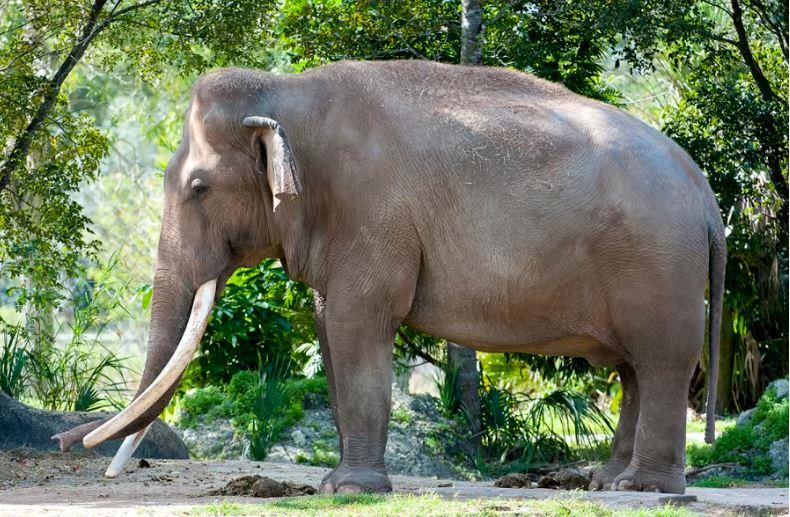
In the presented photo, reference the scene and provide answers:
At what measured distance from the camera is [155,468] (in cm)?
909

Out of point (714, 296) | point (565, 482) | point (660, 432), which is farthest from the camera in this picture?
point (565, 482)

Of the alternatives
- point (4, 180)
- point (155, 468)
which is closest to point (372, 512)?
point (155, 468)

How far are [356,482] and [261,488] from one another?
1.83ft

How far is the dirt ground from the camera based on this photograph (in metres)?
6.86

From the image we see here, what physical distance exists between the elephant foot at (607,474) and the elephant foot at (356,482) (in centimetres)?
143

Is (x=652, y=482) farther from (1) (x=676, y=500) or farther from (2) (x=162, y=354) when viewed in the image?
(2) (x=162, y=354)

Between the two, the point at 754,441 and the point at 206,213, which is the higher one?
the point at 206,213

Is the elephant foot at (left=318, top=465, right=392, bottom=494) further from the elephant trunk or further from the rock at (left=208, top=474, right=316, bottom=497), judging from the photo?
→ the elephant trunk

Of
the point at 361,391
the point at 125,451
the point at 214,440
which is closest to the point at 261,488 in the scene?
the point at 361,391

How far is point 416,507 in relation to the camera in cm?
632

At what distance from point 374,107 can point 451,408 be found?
555 cm

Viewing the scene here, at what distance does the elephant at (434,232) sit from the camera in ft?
24.4

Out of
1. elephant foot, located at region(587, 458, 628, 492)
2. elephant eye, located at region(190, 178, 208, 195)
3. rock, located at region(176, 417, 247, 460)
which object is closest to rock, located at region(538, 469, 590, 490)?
elephant foot, located at region(587, 458, 628, 492)

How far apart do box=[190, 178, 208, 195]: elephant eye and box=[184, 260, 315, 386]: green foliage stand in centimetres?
536
